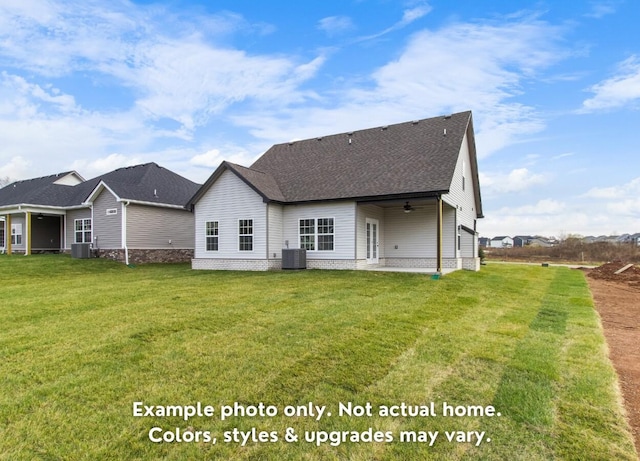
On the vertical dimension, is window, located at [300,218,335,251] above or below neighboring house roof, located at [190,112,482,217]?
below

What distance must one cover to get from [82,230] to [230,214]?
11.7 m

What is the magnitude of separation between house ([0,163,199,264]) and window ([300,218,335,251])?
9510 mm

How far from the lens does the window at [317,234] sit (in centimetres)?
1593

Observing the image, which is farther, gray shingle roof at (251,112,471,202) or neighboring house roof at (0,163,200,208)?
neighboring house roof at (0,163,200,208)

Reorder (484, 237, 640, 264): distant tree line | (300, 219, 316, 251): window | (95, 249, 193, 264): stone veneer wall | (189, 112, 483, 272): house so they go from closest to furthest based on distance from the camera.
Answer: (189, 112, 483, 272): house < (300, 219, 316, 251): window < (95, 249, 193, 264): stone veneer wall < (484, 237, 640, 264): distant tree line

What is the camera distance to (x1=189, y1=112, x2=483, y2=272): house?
15.4m

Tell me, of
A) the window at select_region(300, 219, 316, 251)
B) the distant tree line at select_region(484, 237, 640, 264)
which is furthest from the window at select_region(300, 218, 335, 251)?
the distant tree line at select_region(484, 237, 640, 264)

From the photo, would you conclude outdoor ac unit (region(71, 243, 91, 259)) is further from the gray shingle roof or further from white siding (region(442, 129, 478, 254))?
white siding (region(442, 129, 478, 254))

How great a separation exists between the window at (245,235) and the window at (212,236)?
4.55 feet

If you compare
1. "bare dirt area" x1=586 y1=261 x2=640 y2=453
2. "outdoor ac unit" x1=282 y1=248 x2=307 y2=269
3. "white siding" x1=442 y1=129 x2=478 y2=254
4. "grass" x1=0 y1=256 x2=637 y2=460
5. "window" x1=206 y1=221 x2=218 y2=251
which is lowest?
"bare dirt area" x1=586 y1=261 x2=640 y2=453

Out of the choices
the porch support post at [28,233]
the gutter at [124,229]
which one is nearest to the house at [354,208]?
the gutter at [124,229]

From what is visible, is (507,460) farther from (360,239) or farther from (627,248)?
(627,248)

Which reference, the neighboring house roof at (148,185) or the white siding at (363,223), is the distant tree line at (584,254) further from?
the neighboring house roof at (148,185)

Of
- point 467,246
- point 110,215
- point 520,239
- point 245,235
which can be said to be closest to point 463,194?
point 467,246
